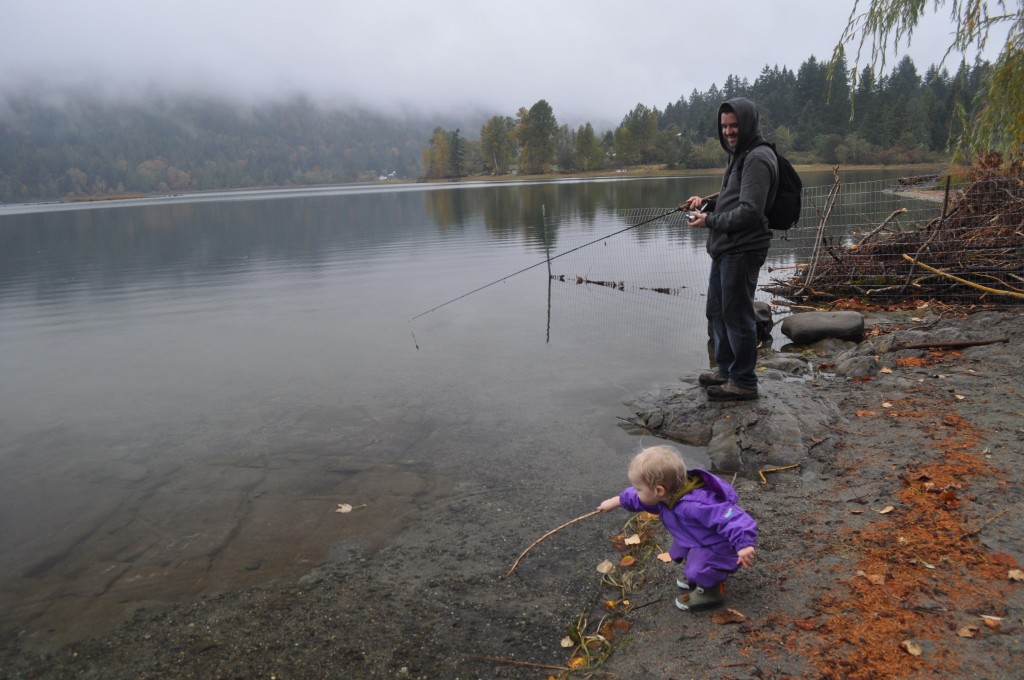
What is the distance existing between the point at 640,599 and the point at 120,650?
274 cm

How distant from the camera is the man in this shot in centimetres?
500

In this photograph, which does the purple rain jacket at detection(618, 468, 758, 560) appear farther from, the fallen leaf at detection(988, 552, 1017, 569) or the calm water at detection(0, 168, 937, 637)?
the calm water at detection(0, 168, 937, 637)

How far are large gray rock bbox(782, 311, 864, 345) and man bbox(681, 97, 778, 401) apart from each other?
3.40 meters

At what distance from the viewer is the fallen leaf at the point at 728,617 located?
2.99m

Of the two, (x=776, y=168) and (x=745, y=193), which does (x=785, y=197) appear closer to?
(x=776, y=168)

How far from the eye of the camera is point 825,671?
2.55m

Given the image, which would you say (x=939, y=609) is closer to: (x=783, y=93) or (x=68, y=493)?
(x=68, y=493)

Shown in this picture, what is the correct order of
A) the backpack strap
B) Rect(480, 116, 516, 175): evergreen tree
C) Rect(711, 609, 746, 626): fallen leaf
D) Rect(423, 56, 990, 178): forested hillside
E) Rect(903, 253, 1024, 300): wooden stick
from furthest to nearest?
1. Rect(480, 116, 516, 175): evergreen tree
2. Rect(423, 56, 990, 178): forested hillside
3. Rect(903, 253, 1024, 300): wooden stick
4. the backpack strap
5. Rect(711, 609, 746, 626): fallen leaf

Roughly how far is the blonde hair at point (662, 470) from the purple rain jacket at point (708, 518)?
9 centimetres

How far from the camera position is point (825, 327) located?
8500 mm

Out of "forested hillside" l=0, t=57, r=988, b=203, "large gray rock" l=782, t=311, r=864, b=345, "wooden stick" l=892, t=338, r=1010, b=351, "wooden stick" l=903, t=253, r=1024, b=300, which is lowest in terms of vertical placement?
"large gray rock" l=782, t=311, r=864, b=345

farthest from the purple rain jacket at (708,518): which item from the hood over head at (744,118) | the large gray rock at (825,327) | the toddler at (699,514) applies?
the large gray rock at (825,327)

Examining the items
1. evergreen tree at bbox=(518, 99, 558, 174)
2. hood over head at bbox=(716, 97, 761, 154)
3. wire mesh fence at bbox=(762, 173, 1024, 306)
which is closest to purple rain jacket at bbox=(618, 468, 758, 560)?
hood over head at bbox=(716, 97, 761, 154)

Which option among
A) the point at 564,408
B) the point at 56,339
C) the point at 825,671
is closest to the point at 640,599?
the point at 825,671
